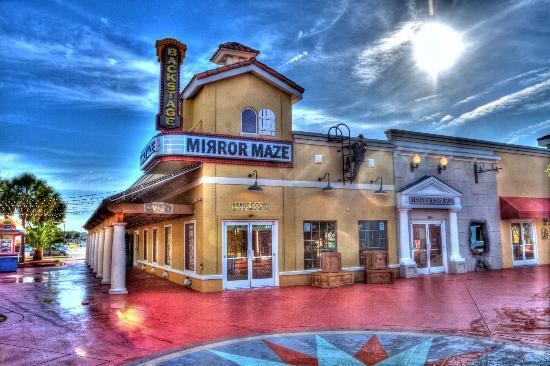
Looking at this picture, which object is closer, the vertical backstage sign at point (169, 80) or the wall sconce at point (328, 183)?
the vertical backstage sign at point (169, 80)

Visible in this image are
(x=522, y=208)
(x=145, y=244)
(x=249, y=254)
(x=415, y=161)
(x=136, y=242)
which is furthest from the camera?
(x=136, y=242)

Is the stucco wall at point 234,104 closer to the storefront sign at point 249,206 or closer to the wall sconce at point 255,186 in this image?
the wall sconce at point 255,186

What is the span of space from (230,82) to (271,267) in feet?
22.6

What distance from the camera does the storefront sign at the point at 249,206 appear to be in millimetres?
14844

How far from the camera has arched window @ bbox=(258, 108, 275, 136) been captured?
51.9ft

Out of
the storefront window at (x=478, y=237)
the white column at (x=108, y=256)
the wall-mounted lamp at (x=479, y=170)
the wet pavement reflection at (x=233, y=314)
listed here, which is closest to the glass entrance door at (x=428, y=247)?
the storefront window at (x=478, y=237)

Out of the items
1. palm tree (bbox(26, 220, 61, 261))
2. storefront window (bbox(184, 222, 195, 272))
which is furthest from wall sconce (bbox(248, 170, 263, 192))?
A: palm tree (bbox(26, 220, 61, 261))

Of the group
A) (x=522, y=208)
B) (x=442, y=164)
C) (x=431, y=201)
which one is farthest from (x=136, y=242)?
(x=522, y=208)

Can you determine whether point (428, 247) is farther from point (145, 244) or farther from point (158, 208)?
point (145, 244)

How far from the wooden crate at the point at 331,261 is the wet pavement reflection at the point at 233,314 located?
3.32 feet

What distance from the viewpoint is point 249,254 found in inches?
590

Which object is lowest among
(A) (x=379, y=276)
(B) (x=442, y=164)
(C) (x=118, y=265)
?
(A) (x=379, y=276)

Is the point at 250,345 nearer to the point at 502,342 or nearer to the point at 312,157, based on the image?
the point at 502,342

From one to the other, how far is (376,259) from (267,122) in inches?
266
